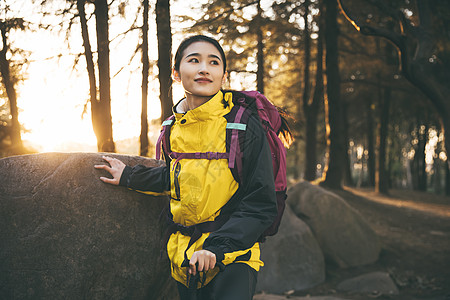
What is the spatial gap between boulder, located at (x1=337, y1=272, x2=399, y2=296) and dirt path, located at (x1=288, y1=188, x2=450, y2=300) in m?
0.15

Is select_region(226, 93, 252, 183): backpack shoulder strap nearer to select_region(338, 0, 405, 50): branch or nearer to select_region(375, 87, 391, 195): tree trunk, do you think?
select_region(338, 0, 405, 50): branch

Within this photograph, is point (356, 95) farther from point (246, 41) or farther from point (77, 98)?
point (77, 98)

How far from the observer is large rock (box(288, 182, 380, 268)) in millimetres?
7402

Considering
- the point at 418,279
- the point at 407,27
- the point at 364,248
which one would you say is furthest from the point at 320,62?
the point at 418,279

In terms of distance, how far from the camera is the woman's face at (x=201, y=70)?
2383 mm

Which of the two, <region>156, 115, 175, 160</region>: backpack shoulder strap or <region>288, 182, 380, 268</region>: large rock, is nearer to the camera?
<region>156, 115, 175, 160</region>: backpack shoulder strap

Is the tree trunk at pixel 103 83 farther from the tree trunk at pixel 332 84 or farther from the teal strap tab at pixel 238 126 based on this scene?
the tree trunk at pixel 332 84

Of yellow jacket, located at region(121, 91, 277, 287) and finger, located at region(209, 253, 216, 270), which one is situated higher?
yellow jacket, located at region(121, 91, 277, 287)

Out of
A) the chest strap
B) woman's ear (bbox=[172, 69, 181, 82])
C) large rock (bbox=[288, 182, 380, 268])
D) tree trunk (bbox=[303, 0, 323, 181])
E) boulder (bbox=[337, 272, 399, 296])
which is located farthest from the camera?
tree trunk (bbox=[303, 0, 323, 181])

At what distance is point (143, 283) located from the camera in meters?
3.21

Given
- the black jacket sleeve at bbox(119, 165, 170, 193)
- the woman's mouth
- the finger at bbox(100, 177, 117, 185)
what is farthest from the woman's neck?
the finger at bbox(100, 177, 117, 185)

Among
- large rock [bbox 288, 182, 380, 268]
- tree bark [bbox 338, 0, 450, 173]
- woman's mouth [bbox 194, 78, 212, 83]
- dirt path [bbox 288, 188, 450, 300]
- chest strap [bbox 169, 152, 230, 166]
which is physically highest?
tree bark [bbox 338, 0, 450, 173]

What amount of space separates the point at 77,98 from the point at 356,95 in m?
15.1

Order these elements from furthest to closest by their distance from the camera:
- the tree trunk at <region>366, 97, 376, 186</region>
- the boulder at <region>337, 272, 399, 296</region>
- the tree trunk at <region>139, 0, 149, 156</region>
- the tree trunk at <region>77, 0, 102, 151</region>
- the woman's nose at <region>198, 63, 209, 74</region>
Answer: the tree trunk at <region>366, 97, 376, 186</region>, the tree trunk at <region>139, 0, 149, 156</region>, the tree trunk at <region>77, 0, 102, 151</region>, the boulder at <region>337, 272, 399, 296</region>, the woman's nose at <region>198, 63, 209, 74</region>
